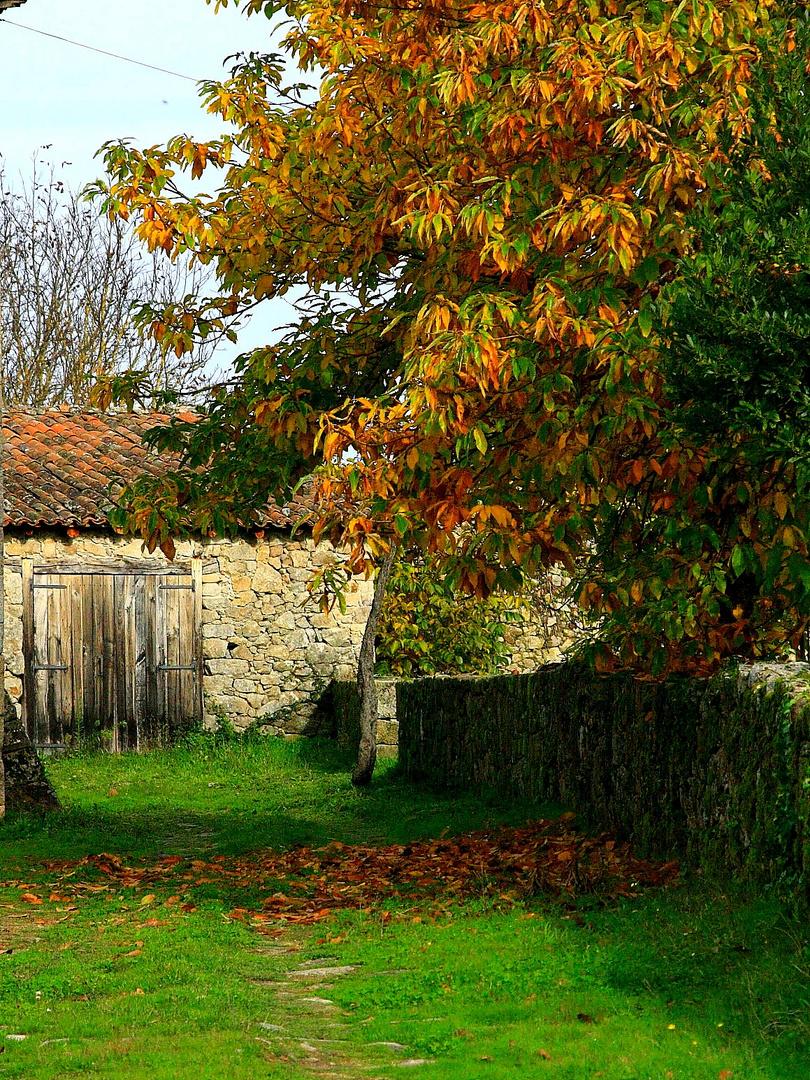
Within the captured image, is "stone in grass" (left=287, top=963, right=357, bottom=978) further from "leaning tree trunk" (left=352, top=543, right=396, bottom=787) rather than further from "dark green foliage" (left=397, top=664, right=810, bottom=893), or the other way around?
"leaning tree trunk" (left=352, top=543, right=396, bottom=787)

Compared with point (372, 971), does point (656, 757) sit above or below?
above

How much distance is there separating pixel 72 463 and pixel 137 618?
2.64 meters

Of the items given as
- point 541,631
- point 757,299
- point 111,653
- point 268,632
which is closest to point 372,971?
point 757,299

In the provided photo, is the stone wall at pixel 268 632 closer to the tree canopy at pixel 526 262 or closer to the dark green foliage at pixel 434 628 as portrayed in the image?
the dark green foliage at pixel 434 628

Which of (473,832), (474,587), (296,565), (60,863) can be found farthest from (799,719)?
(296,565)

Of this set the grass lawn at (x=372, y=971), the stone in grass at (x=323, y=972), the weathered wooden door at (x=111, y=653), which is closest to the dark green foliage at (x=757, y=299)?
the grass lawn at (x=372, y=971)

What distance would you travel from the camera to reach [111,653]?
57.9 feet

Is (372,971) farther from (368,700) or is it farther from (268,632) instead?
(268,632)

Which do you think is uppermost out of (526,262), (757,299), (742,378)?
(526,262)

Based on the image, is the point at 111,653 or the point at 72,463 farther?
the point at 72,463

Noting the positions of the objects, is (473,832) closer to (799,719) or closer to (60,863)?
(60,863)

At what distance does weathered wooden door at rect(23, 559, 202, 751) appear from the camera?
1714 cm

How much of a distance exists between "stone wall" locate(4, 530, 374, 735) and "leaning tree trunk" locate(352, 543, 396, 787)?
2.97 metres

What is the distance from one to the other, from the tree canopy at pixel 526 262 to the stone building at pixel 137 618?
9243mm
